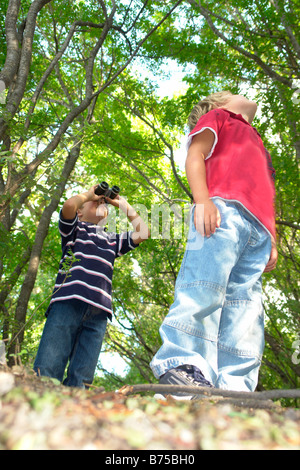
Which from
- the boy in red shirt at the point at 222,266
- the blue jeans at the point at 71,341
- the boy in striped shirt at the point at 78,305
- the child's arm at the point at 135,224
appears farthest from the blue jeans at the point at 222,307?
the child's arm at the point at 135,224

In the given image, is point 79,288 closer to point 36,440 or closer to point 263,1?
point 36,440

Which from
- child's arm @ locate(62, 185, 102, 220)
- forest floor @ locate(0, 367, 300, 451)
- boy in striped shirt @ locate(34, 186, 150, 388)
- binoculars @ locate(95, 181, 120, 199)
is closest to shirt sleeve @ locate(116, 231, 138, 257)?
boy in striped shirt @ locate(34, 186, 150, 388)

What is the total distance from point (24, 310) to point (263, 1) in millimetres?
4890

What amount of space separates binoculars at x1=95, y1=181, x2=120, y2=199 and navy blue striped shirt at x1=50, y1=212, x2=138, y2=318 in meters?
0.31

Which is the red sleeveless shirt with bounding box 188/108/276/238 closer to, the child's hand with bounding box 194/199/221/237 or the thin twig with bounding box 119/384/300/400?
the child's hand with bounding box 194/199/221/237

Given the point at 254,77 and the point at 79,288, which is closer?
the point at 79,288

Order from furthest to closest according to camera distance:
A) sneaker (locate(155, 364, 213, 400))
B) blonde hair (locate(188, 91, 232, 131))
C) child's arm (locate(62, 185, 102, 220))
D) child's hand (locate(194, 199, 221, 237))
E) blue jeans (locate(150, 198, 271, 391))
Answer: child's arm (locate(62, 185, 102, 220))
blonde hair (locate(188, 91, 232, 131))
child's hand (locate(194, 199, 221, 237))
blue jeans (locate(150, 198, 271, 391))
sneaker (locate(155, 364, 213, 400))

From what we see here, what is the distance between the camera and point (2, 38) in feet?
13.3

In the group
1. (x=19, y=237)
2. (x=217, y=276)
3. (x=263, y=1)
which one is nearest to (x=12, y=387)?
(x=217, y=276)

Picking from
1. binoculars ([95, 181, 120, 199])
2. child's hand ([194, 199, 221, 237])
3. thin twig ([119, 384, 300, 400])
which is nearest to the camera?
thin twig ([119, 384, 300, 400])

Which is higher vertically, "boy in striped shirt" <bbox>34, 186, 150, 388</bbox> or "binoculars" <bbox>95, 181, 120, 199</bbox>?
"binoculars" <bbox>95, 181, 120, 199</bbox>

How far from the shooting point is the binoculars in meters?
3.30

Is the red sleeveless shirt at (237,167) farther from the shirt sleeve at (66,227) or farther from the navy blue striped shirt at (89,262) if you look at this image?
the shirt sleeve at (66,227)
